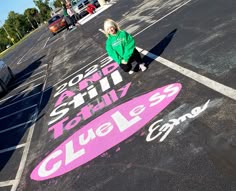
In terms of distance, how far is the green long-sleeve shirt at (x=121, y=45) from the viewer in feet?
28.9

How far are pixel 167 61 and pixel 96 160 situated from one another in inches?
154

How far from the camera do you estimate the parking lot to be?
464 cm

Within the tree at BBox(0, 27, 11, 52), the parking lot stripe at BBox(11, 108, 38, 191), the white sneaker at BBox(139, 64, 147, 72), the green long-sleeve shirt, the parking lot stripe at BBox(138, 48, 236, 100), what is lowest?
the tree at BBox(0, 27, 11, 52)

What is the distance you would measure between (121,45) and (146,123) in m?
3.30

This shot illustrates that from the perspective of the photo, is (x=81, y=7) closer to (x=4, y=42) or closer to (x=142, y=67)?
(x=142, y=67)

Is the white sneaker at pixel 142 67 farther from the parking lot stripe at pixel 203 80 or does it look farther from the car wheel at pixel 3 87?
the car wheel at pixel 3 87

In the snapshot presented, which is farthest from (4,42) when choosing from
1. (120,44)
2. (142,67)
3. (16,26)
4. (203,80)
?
(203,80)

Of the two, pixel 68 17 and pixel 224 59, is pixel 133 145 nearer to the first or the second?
pixel 224 59

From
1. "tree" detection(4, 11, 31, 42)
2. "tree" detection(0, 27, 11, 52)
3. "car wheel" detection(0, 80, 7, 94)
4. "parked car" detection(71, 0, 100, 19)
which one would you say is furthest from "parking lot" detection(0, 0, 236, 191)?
"tree" detection(4, 11, 31, 42)

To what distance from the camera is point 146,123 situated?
6.06 meters

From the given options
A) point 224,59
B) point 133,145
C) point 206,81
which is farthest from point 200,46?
point 133,145

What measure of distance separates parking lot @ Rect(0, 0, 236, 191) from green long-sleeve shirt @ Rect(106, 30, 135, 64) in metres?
0.61

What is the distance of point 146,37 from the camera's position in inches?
493

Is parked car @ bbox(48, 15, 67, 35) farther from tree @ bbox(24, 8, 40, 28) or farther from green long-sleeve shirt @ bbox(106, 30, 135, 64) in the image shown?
tree @ bbox(24, 8, 40, 28)
